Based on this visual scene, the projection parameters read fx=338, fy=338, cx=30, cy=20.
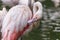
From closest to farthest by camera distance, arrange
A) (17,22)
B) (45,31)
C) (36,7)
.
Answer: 1. (17,22)
2. (45,31)
3. (36,7)

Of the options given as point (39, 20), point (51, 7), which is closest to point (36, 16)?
point (39, 20)

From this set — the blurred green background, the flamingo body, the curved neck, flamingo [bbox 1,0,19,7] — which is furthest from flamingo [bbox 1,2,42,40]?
flamingo [bbox 1,0,19,7]

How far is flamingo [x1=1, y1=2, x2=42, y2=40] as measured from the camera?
12.9 ft

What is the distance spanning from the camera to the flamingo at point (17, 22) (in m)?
3.94

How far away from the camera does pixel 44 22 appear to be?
15.1 feet

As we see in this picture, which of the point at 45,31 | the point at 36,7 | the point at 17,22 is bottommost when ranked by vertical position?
the point at 45,31

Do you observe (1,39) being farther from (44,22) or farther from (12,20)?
(44,22)

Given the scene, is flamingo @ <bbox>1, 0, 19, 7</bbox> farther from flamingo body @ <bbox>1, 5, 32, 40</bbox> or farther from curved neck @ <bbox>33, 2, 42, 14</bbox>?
flamingo body @ <bbox>1, 5, 32, 40</bbox>

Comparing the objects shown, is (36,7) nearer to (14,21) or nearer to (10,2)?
(10,2)

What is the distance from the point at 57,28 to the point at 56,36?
254 mm

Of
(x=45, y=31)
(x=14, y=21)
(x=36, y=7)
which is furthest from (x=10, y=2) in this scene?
(x=14, y=21)

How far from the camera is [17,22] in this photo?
3.99 m

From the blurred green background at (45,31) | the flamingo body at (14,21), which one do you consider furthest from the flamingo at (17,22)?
the blurred green background at (45,31)

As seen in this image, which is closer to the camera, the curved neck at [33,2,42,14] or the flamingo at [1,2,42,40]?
the flamingo at [1,2,42,40]
